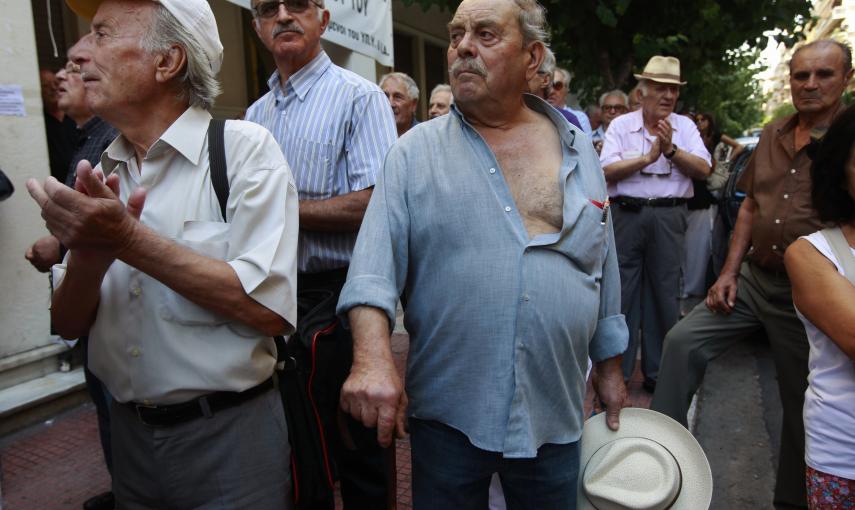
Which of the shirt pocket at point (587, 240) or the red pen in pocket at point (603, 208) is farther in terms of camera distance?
the red pen in pocket at point (603, 208)

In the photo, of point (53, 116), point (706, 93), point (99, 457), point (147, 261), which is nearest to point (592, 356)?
point (147, 261)

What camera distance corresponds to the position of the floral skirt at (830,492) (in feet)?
7.18

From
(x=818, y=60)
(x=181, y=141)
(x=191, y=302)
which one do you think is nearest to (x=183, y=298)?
(x=191, y=302)

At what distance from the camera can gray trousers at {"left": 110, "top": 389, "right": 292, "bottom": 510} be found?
171 cm

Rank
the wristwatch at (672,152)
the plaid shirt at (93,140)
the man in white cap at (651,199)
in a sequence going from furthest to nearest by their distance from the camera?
the man in white cap at (651,199) < the wristwatch at (672,152) < the plaid shirt at (93,140)

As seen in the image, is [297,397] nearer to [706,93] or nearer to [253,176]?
[253,176]

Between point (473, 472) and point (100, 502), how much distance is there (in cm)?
235

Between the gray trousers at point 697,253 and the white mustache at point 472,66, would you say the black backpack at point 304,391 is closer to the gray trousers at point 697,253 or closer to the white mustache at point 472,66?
the white mustache at point 472,66

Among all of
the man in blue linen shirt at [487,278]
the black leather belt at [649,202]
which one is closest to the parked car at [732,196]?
the black leather belt at [649,202]

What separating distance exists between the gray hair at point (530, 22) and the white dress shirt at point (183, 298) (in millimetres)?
857

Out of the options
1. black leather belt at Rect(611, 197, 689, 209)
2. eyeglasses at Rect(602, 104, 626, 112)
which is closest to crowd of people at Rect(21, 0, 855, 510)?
black leather belt at Rect(611, 197, 689, 209)

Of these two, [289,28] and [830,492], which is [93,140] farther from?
[830,492]

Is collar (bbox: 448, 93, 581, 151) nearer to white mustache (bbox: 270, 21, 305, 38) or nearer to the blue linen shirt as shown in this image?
the blue linen shirt

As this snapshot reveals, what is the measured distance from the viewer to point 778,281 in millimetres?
3152
